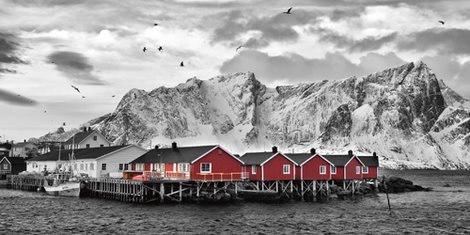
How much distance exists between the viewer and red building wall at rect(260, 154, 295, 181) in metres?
79.4

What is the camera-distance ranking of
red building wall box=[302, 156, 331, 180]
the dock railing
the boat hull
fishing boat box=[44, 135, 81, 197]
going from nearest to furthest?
the dock railing
the boat hull
fishing boat box=[44, 135, 81, 197]
red building wall box=[302, 156, 331, 180]

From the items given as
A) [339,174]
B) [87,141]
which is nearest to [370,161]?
[339,174]

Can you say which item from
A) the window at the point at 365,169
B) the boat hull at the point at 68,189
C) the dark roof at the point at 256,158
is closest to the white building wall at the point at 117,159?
the boat hull at the point at 68,189

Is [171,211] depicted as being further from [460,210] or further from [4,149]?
[4,149]

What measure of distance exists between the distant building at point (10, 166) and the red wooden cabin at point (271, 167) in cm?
7383

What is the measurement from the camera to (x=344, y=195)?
285 feet

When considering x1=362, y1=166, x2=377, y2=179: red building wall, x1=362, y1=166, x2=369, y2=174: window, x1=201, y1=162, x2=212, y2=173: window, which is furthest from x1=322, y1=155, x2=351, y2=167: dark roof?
x1=201, y1=162, x2=212, y2=173: window

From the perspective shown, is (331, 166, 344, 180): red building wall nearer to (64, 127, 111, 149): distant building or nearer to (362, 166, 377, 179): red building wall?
(362, 166, 377, 179): red building wall

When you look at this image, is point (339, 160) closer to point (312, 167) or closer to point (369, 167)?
point (369, 167)

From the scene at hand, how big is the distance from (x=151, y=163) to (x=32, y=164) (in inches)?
1933

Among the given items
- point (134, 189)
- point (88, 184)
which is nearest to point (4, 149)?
point (88, 184)

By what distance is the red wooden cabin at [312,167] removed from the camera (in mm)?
82938

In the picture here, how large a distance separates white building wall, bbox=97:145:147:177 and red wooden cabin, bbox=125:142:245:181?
1265 cm

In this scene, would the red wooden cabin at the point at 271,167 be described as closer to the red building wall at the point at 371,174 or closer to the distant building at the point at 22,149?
the red building wall at the point at 371,174
